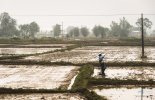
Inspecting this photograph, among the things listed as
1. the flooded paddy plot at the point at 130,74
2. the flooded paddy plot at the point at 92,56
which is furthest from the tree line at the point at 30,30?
the flooded paddy plot at the point at 130,74

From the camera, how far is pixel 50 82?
537 inches

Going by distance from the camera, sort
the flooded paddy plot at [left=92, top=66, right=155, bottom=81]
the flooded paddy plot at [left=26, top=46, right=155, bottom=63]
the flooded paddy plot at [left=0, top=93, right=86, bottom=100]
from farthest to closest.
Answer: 1. the flooded paddy plot at [left=26, top=46, right=155, bottom=63]
2. the flooded paddy plot at [left=92, top=66, right=155, bottom=81]
3. the flooded paddy plot at [left=0, top=93, right=86, bottom=100]

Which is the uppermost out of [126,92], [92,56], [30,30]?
[30,30]

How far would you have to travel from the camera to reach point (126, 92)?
11.4 m

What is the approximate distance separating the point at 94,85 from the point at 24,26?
3206 inches

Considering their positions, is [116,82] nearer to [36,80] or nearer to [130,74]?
[130,74]

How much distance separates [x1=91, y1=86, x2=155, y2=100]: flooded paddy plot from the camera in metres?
10.4

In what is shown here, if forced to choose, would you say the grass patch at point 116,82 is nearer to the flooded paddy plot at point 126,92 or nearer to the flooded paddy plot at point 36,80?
the flooded paddy plot at point 126,92

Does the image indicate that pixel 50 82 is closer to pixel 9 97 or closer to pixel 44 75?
pixel 44 75

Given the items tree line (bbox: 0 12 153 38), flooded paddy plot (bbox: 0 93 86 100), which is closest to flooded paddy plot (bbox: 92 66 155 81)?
flooded paddy plot (bbox: 0 93 86 100)

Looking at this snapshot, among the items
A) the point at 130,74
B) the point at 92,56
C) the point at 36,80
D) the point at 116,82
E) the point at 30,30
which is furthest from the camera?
the point at 30,30

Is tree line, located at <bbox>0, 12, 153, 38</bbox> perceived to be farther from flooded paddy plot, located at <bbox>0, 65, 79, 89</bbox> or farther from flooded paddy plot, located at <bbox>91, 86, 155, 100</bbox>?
flooded paddy plot, located at <bbox>91, 86, 155, 100</bbox>

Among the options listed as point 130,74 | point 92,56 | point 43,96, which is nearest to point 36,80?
point 43,96

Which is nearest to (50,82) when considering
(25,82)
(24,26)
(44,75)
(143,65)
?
(25,82)
